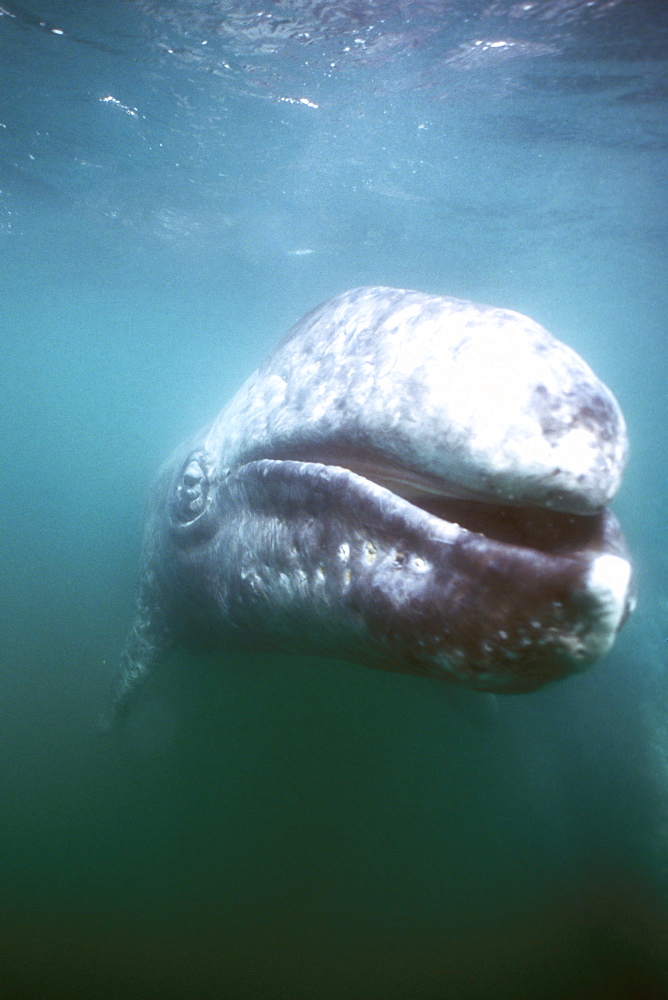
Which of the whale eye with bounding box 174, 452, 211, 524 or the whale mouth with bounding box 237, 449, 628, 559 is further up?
the whale eye with bounding box 174, 452, 211, 524

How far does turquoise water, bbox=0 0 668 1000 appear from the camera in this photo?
4824mm

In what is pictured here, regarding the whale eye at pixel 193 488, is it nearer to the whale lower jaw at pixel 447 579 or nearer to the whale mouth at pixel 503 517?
the whale lower jaw at pixel 447 579

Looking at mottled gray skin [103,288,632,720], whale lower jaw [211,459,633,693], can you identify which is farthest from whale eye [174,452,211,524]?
whale lower jaw [211,459,633,693]

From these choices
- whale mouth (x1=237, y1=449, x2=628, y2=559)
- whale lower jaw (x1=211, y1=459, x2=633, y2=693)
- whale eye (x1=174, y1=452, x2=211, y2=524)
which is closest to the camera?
whale lower jaw (x1=211, y1=459, x2=633, y2=693)

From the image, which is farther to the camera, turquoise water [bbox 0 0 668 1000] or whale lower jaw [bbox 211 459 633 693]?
turquoise water [bbox 0 0 668 1000]

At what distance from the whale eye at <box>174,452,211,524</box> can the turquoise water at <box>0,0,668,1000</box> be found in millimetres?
1663

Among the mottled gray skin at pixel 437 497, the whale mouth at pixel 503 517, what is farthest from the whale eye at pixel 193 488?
the whale mouth at pixel 503 517

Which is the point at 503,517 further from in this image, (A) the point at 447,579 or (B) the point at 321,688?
(B) the point at 321,688

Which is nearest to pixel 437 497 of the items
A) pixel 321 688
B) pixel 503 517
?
pixel 503 517

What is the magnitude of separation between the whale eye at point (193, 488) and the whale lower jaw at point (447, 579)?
1330 mm

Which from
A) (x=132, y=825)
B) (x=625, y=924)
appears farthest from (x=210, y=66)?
(x=625, y=924)

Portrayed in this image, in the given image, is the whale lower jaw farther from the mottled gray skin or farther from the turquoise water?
the turquoise water

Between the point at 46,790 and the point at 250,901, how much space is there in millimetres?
2652

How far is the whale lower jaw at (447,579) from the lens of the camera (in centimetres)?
194
